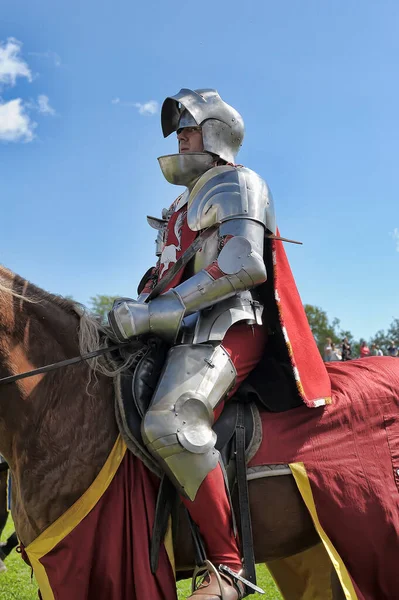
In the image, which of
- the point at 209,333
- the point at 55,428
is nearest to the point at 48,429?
the point at 55,428

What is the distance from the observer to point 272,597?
5.54 metres

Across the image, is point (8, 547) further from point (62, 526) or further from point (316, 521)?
point (316, 521)

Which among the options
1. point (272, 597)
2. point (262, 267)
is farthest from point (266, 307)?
point (272, 597)

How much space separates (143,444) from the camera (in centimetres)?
300

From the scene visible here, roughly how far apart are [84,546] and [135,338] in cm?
106

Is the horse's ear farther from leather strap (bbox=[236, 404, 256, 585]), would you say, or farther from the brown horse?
leather strap (bbox=[236, 404, 256, 585])

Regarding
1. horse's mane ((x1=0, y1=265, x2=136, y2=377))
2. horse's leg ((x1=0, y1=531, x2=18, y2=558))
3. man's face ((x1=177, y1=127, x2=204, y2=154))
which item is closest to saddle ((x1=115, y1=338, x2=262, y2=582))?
horse's mane ((x1=0, y1=265, x2=136, y2=377))

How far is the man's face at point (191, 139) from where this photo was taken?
3945 millimetres

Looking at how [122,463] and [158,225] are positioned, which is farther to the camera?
[158,225]

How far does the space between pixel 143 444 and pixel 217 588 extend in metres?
0.76

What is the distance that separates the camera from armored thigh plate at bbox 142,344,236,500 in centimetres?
290

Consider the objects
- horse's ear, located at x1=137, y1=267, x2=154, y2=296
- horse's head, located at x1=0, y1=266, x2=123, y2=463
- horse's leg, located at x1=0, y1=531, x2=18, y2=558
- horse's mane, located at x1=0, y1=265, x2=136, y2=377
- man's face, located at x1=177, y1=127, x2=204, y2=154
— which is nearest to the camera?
horse's head, located at x1=0, y1=266, x2=123, y2=463

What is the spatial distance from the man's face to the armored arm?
533mm

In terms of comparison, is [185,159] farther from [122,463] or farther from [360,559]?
[360,559]
